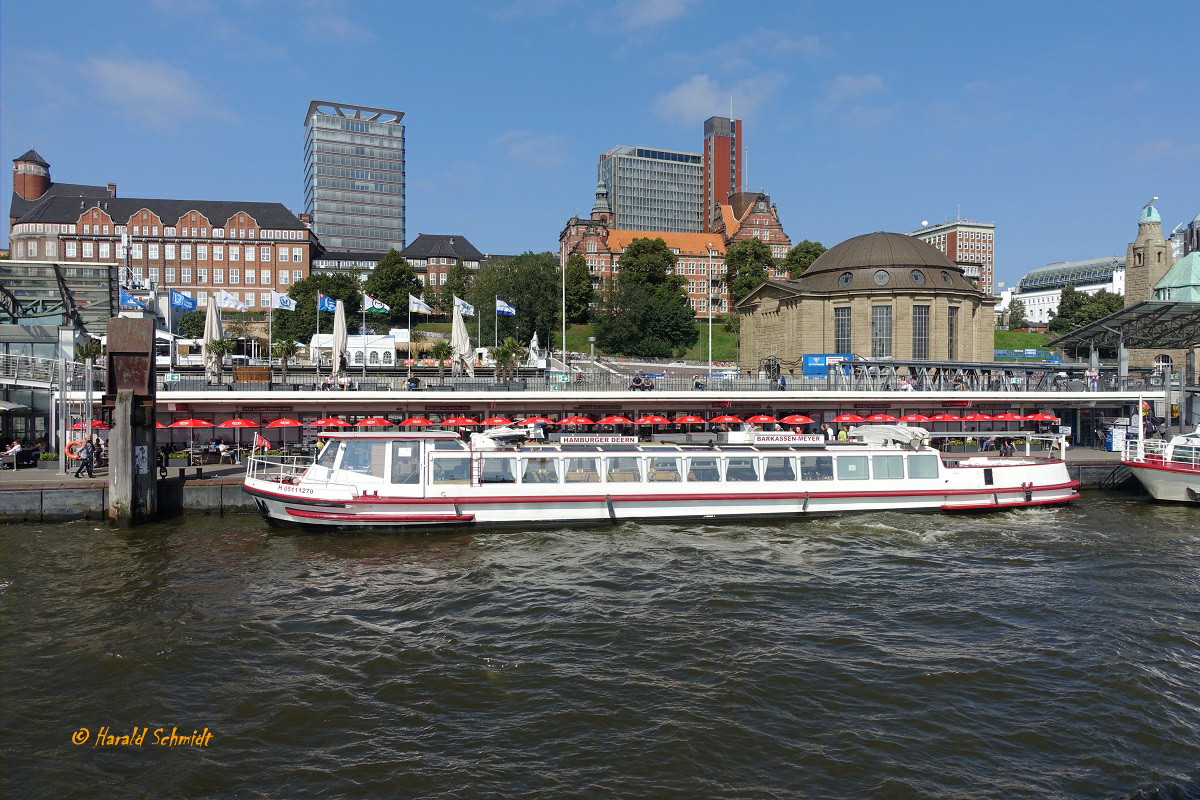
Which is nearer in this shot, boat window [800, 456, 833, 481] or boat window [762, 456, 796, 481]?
boat window [762, 456, 796, 481]

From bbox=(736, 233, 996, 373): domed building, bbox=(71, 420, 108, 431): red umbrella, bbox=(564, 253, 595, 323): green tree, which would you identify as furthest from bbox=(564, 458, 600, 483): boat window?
bbox=(564, 253, 595, 323): green tree

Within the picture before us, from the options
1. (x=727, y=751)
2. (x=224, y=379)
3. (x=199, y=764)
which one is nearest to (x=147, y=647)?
(x=199, y=764)

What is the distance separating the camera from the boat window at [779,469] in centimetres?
3183

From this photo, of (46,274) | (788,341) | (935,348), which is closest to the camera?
(46,274)

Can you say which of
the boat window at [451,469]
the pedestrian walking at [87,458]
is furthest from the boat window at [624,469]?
the pedestrian walking at [87,458]

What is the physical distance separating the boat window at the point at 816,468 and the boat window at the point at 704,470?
11.7 feet

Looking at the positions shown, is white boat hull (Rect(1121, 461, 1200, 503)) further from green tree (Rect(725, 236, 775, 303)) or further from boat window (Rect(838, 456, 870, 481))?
Result: green tree (Rect(725, 236, 775, 303))

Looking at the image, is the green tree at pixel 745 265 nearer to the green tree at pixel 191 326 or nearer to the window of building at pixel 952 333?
the window of building at pixel 952 333

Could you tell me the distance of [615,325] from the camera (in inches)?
4375

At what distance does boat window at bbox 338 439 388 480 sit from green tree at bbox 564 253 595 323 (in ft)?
309

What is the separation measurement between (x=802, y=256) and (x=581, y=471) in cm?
10924

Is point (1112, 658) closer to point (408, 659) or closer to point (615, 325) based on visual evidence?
point (408, 659)

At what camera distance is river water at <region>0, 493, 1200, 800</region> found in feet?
42.4

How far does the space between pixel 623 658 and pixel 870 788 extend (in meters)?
6.08
